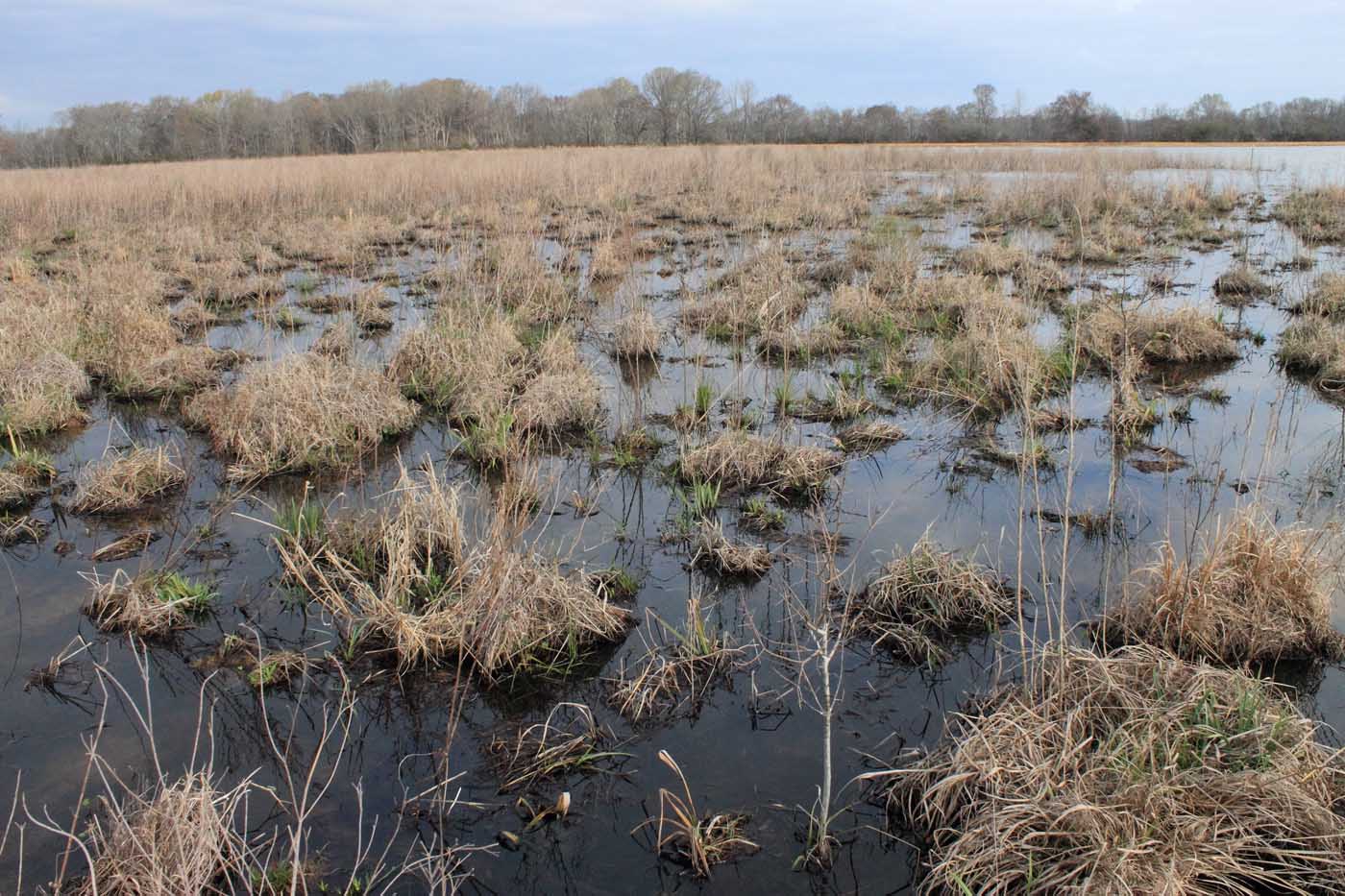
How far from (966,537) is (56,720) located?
4.28 metres

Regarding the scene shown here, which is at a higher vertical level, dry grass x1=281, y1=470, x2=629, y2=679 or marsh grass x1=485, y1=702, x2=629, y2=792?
dry grass x1=281, y1=470, x2=629, y2=679

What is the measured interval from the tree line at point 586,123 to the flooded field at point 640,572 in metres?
20.1

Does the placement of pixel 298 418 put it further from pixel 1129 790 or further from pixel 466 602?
pixel 1129 790

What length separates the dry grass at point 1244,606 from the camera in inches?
142

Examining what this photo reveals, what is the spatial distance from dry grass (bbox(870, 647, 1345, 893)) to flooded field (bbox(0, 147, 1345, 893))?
28 mm

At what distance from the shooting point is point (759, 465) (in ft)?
18.0

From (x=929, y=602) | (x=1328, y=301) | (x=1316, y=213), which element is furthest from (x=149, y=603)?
(x=1316, y=213)

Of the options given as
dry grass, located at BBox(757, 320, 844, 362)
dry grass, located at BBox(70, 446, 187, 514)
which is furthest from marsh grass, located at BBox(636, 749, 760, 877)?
dry grass, located at BBox(757, 320, 844, 362)

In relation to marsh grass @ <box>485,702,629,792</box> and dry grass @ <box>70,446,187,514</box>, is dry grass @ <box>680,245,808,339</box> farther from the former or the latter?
marsh grass @ <box>485,702,629,792</box>

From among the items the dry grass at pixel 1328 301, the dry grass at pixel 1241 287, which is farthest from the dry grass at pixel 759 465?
the dry grass at pixel 1241 287

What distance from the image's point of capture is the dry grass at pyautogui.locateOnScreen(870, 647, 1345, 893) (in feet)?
8.05

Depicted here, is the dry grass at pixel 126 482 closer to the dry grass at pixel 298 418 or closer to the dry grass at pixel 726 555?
the dry grass at pixel 298 418

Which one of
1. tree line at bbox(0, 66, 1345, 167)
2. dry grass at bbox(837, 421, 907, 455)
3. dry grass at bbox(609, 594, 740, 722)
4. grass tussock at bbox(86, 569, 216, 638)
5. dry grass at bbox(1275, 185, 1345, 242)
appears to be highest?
tree line at bbox(0, 66, 1345, 167)

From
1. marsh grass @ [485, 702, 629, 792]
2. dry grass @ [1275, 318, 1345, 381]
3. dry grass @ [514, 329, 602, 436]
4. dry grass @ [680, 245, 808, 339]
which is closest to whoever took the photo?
marsh grass @ [485, 702, 629, 792]
